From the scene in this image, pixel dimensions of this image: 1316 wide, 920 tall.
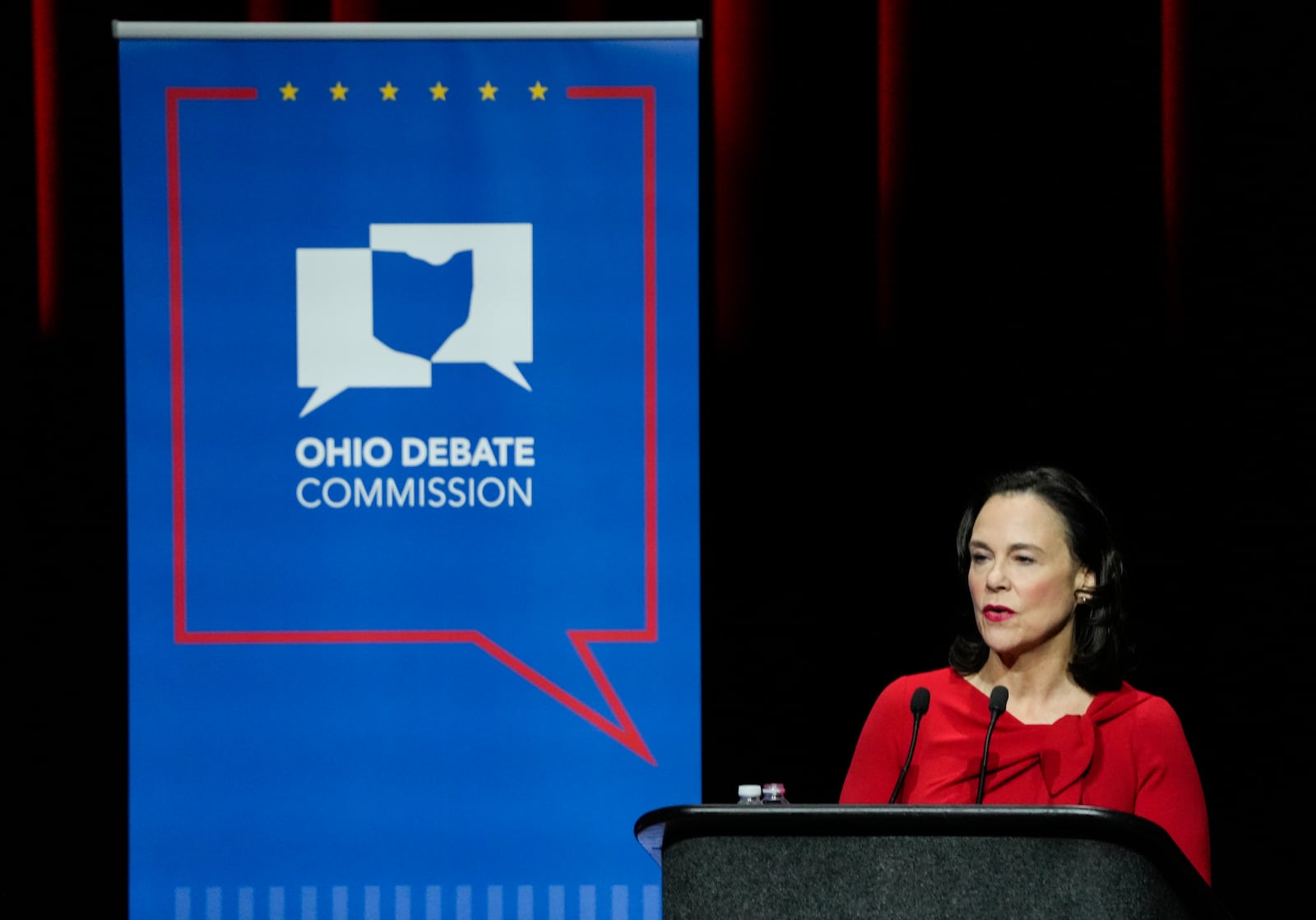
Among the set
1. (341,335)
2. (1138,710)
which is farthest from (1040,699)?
(341,335)

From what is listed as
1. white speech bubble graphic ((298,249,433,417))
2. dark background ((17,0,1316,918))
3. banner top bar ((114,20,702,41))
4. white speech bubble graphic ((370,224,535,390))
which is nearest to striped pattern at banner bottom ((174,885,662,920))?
dark background ((17,0,1316,918))

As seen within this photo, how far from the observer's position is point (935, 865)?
1146 mm

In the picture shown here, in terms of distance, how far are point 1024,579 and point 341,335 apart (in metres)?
1.49

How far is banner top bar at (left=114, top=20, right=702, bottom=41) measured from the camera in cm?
294

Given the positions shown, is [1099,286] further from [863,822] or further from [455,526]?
[863,822]

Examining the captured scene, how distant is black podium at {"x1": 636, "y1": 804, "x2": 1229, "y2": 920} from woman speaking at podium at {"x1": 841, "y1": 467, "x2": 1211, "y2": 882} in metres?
0.86

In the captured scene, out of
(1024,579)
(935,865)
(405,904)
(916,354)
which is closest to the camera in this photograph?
(935,865)

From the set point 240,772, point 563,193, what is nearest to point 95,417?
point 240,772

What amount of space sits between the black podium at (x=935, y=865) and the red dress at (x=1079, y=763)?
0.84 m

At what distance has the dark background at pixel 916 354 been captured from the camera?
3.09 m

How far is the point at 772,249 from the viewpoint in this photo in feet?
10.4

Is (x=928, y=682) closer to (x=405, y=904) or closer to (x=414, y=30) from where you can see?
(x=405, y=904)

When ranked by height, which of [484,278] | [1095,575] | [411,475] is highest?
[484,278]

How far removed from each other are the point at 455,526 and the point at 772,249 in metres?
0.93
